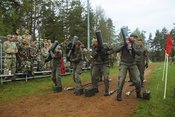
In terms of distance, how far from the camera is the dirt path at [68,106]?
37.6ft

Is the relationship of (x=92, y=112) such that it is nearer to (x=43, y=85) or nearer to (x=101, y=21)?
(x=43, y=85)

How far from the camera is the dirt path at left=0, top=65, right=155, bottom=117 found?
11445mm

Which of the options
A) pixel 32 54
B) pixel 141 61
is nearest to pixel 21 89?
pixel 32 54

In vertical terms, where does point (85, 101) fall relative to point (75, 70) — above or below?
below

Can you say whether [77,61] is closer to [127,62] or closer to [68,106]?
[127,62]

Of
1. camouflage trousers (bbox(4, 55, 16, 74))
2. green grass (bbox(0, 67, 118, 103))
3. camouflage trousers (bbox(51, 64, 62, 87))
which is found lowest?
green grass (bbox(0, 67, 118, 103))

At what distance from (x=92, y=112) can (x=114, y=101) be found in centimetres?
197

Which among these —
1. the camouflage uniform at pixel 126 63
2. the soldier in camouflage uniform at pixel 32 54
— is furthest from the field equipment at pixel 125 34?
the soldier in camouflage uniform at pixel 32 54

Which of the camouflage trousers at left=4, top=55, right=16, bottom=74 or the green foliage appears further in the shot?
the green foliage

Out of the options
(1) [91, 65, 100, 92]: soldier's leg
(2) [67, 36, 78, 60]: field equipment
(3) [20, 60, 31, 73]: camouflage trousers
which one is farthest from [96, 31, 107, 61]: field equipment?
(3) [20, 60, 31, 73]: camouflage trousers

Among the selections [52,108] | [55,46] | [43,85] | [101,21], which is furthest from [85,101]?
[101,21]

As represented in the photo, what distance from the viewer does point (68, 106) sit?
12.5 metres

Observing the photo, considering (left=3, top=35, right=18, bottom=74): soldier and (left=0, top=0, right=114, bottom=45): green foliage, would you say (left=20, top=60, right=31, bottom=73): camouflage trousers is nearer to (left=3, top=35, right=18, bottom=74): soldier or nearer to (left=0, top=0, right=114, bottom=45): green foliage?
(left=3, top=35, right=18, bottom=74): soldier

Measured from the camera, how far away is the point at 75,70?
15523 millimetres
